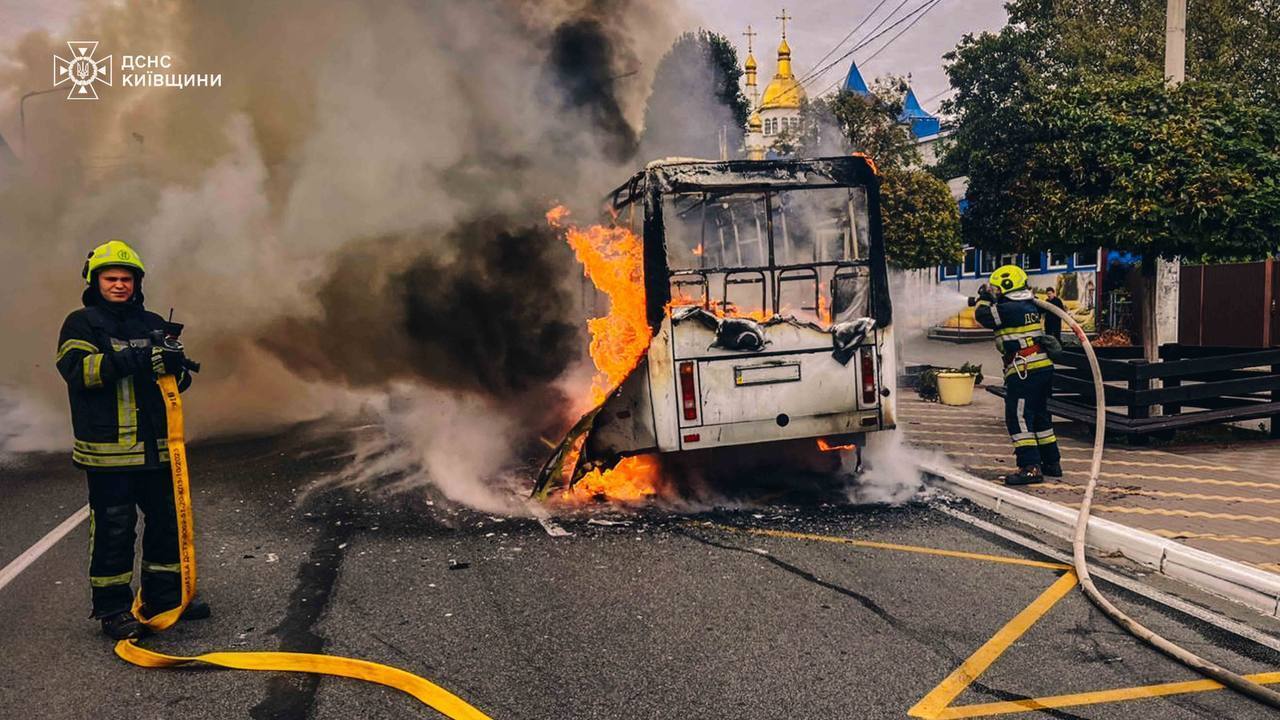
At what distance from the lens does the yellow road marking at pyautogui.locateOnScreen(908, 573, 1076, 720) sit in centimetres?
328

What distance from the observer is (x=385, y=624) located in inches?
165

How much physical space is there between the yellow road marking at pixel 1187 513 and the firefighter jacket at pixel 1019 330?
139 cm

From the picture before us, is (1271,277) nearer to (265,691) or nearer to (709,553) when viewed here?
(709,553)

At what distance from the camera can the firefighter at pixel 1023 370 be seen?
6.80 metres

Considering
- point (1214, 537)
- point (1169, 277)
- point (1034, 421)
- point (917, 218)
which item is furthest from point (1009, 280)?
point (917, 218)

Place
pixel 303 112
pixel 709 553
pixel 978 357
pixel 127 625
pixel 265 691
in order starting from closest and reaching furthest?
pixel 265 691 → pixel 127 625 → pixel 709 553 → pixel 303 112 → pixel 978 357

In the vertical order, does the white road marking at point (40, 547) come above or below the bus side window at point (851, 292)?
below

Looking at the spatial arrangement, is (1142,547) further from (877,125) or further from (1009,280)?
(877,125)

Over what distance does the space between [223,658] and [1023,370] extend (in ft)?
20.1

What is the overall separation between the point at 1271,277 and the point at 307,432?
17.5m

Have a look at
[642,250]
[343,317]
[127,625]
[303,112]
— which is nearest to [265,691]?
[127,625]

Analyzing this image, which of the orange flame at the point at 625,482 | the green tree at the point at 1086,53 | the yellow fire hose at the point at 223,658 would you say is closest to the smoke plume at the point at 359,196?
the orange flame at the point at 625,482

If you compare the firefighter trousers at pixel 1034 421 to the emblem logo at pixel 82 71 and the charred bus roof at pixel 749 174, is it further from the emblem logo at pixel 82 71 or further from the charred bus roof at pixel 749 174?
the emblem logo at pixel 82 71

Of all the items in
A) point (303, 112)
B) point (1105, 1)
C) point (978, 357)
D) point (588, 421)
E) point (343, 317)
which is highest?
point (1105, 1)
